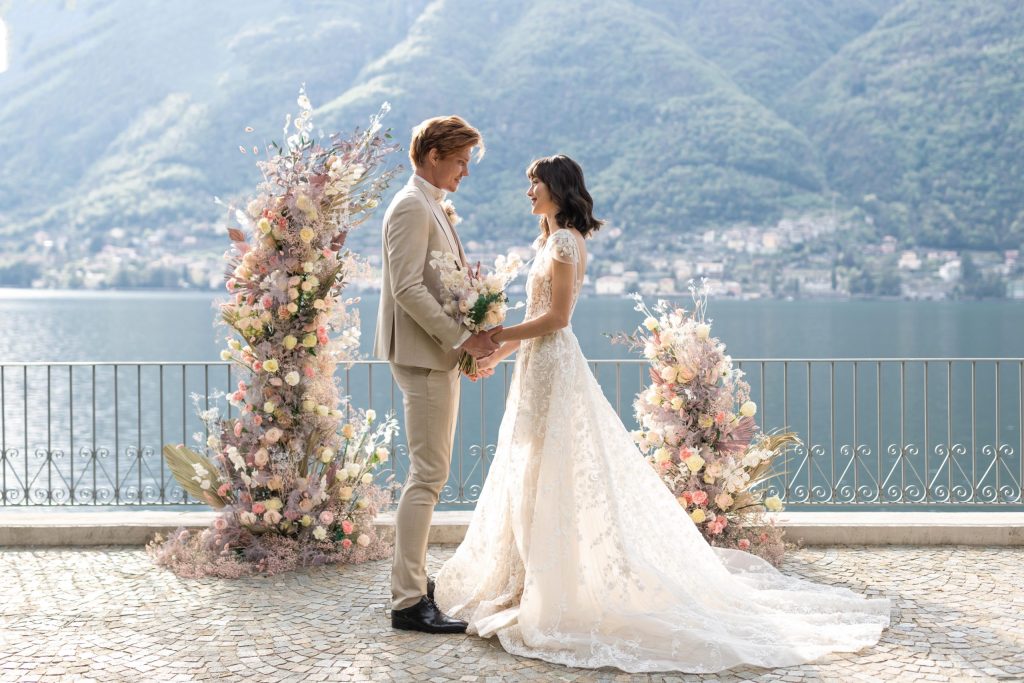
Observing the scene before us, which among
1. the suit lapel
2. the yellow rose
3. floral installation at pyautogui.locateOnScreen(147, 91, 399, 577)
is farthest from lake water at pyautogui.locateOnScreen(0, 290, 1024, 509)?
the suit lapel

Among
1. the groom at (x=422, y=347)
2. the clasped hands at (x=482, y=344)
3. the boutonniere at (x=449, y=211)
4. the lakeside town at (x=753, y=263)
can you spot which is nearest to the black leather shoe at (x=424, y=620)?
the groom at (x=422, y=347)

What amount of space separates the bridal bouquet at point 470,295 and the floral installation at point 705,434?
4.70 feet

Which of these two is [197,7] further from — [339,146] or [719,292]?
[339,146]

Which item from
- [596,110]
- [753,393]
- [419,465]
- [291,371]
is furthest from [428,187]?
[596,110]

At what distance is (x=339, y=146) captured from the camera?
5215 mm

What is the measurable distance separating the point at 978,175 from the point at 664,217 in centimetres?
2040

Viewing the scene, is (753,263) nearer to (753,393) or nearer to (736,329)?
(736,329)

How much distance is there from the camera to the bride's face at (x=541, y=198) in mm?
4129

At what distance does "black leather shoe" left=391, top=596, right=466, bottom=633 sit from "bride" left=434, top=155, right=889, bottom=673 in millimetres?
92

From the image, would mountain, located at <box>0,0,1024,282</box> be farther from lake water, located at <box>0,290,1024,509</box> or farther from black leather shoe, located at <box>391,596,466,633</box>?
black leather shoe, located at <box>391,596,466,633</box>

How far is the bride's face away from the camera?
413 centimetres

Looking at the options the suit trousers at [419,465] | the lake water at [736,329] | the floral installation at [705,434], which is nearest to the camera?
the suit trousers at [419,465]

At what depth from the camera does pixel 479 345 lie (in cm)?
406

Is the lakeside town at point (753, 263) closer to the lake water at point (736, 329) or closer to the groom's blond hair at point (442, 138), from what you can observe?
the lake water at point (736, 329)
